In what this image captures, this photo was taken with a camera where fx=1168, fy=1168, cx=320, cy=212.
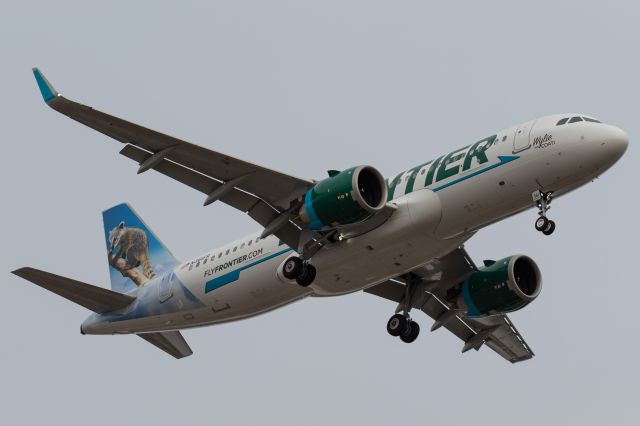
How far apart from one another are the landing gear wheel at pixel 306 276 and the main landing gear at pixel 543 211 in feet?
23.3

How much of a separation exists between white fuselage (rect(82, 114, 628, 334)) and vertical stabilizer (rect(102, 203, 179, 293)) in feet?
15.3

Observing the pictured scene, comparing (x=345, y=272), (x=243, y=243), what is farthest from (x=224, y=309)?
(x=345, y=272)

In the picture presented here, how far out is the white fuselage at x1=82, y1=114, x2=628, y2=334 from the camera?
3331 cm

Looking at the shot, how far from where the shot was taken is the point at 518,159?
33562 millimetres

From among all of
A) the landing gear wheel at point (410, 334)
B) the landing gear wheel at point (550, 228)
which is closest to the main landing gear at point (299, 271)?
the landing gear wheel at point (410, 334)

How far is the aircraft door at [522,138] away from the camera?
33.6 metres

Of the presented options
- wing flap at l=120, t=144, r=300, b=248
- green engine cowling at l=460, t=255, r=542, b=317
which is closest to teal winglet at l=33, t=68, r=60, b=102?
wing flap at l=120, t=144, r=300, b=248

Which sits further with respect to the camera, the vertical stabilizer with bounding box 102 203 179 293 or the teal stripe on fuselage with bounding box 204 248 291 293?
the vertical stabilizer with bounding box 102 203 179 293

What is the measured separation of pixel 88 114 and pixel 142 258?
12.6 metres

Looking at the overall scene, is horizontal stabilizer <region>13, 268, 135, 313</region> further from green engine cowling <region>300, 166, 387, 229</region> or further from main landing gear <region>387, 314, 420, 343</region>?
green engine cowling <region>300, 166, 387, 229</region>

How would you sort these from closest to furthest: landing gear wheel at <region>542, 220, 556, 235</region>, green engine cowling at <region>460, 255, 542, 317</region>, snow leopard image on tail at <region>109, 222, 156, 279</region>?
landing gear wheel at <region>542, 220, 556, 235</region>, green engine cowling at <region>460, 255, 542, 317</region>, snow leopard image on tail at <region>109, 222, 156, 279</region>

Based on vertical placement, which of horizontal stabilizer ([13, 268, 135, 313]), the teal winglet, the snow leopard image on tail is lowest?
horizontal stabilizer ([13, 268, 135, 313])

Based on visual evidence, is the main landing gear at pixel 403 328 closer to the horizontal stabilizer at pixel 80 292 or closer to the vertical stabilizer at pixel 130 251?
the vertical stabilizer at pixel 130 251

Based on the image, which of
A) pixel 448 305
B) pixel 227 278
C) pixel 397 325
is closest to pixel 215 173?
pixel 227 278
